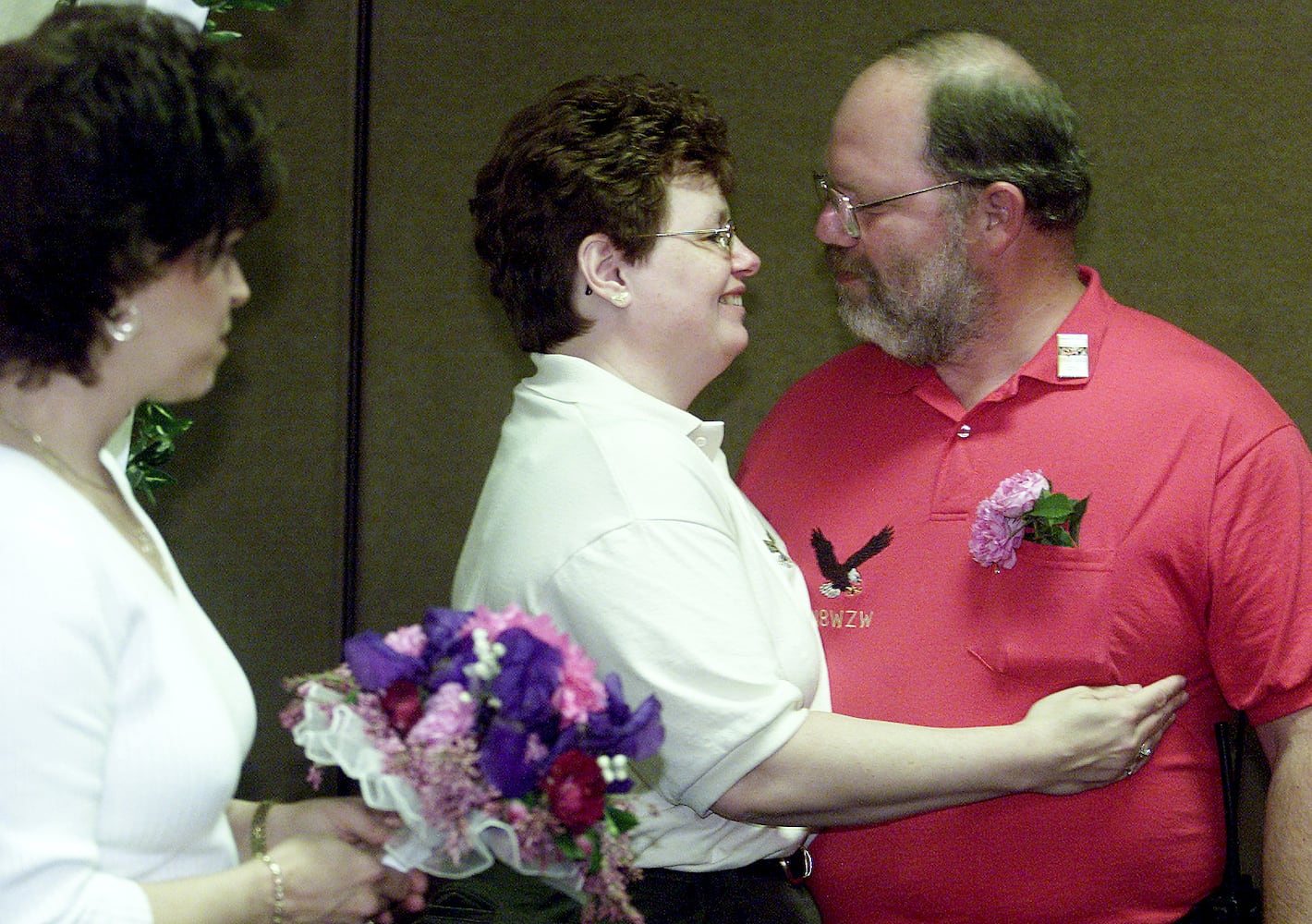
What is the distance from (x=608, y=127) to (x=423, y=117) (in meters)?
1.66

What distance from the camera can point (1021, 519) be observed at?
201 centimetres

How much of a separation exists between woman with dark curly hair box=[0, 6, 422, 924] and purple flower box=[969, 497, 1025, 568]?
1085 mm

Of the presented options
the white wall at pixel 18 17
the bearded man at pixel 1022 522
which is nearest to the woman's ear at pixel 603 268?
the bearded man at pixel 1022 522

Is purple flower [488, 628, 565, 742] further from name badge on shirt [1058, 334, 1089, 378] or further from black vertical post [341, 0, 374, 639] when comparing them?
black vertical post [341, 0, 374, 639]

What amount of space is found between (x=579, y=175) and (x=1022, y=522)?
2.74 feet

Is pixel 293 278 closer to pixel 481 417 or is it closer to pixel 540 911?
pixel 481 417

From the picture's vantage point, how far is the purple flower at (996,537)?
2016mm

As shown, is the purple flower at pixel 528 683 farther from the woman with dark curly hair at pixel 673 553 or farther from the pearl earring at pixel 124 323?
the pearl earring at pixel 124 323

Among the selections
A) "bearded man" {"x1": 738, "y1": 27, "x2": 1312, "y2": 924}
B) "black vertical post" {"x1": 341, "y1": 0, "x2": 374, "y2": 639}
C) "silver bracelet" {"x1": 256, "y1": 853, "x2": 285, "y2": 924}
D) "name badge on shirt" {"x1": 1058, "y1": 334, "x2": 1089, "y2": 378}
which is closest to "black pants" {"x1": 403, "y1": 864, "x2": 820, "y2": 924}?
"bearded man" {"x1": 738, "y1": 27, "x2": 1312, "y2": 924}

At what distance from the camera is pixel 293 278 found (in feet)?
11.3

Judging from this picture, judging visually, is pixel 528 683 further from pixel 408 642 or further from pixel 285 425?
pixel 285 425

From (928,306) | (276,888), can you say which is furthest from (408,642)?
(928,306)

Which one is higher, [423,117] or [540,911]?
[423,117]

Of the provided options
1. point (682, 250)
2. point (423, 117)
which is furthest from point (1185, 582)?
point (423, 117)
